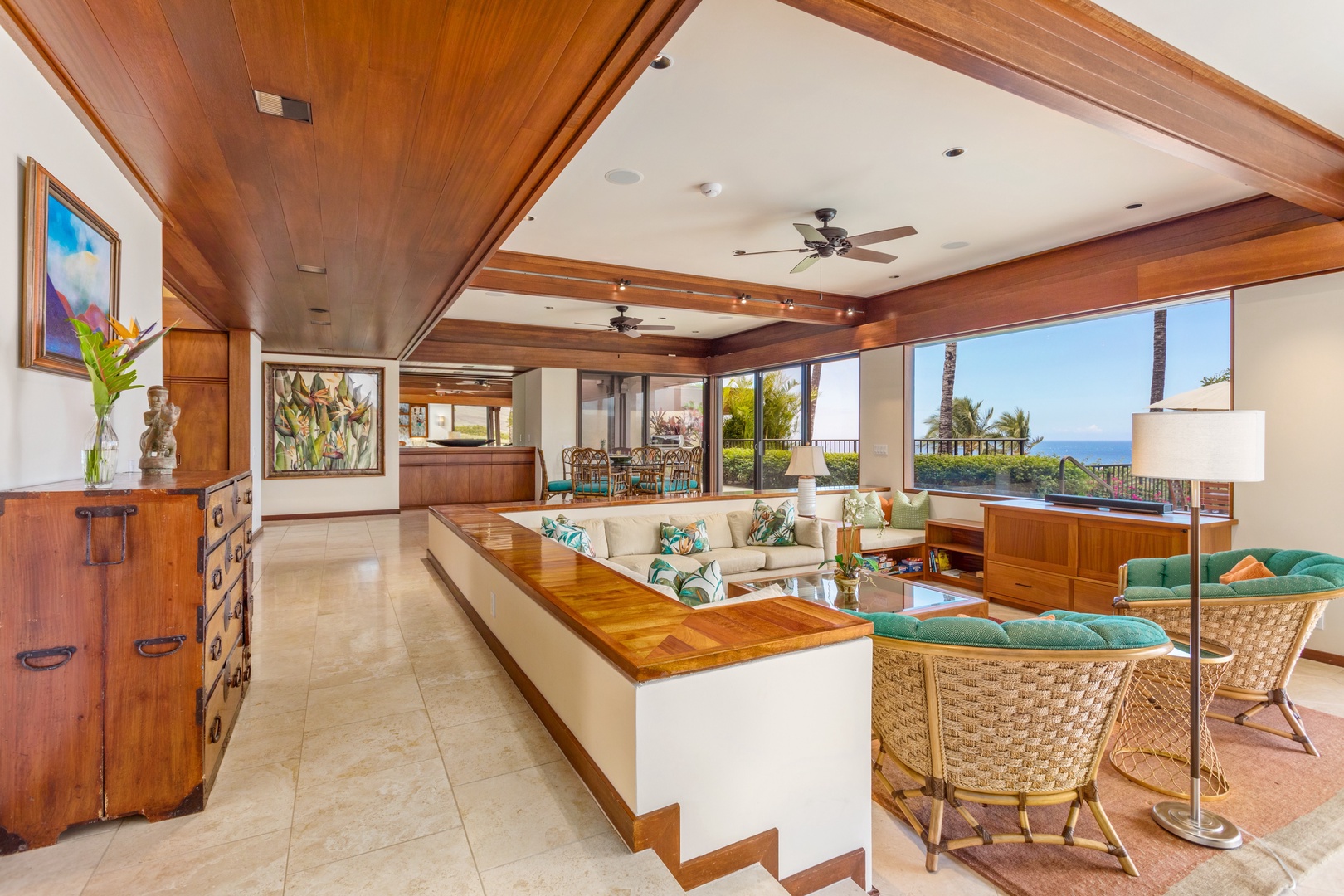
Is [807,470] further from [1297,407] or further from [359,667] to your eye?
[359,667]

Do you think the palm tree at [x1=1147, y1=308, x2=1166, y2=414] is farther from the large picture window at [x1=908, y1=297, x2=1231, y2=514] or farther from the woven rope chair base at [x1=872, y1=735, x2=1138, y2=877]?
the woven rope chair base at [x1=872, y1=735, x2=1138, y2=877]

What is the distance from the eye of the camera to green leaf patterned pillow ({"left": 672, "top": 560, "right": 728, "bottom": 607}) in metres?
2.55

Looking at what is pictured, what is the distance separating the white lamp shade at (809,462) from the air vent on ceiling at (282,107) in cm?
410

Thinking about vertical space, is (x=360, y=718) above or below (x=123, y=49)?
below

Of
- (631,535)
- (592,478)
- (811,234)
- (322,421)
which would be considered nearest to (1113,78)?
(811,234)

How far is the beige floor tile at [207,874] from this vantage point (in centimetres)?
152

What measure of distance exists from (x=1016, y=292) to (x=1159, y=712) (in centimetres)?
400

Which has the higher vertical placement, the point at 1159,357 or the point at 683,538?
the point at 1159,357

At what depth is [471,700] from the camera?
270cm

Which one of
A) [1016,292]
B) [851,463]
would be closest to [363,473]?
[851,463]

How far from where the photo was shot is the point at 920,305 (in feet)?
22.3

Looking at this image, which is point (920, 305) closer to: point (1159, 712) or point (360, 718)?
point (1159, 712)

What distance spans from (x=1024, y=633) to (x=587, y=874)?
149cm

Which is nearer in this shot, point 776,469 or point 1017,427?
point 1017,427
